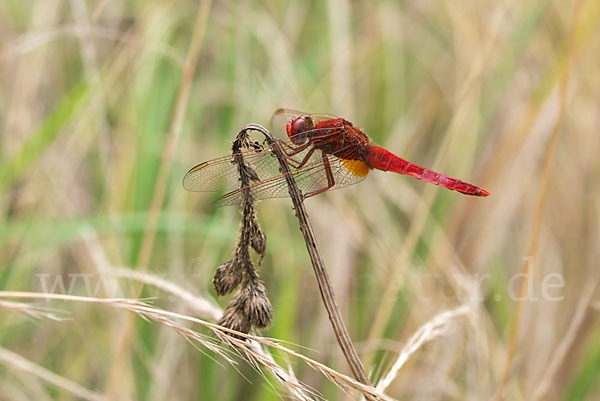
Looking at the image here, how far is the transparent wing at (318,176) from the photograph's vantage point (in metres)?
1.27

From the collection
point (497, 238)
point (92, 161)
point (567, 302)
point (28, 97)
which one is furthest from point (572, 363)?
point (28, 97)

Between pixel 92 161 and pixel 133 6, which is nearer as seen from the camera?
pixel 92 161

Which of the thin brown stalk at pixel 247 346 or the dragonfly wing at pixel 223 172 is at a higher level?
the dragonfly wing at pixel 223 172

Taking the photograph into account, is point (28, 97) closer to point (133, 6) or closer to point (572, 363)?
point (133, 6)

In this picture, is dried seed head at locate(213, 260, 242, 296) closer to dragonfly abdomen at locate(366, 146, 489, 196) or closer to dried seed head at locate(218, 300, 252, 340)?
dried seed head at locate(218, 300, 252, 340)

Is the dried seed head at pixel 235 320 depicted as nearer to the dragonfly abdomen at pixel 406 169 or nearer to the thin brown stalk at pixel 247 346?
the thin brown stalk at pixel 247 346

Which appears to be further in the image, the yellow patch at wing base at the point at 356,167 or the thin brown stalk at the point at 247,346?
the yellow patch at wing base at the point at 356,167

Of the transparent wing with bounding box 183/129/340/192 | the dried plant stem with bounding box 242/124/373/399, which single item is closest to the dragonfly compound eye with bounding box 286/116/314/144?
the transparent wing with bounding box 183/129/340/192

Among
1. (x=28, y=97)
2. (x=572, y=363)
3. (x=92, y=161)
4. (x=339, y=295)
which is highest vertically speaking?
(x=28, y=97)

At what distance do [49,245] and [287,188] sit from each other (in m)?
1.55

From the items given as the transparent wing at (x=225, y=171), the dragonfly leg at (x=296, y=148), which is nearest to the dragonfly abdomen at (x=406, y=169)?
the dragonfly leg at (x=296, y=148)

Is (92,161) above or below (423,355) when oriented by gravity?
above

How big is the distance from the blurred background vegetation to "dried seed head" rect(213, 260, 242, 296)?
93 cm

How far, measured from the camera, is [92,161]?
3.01 metres
